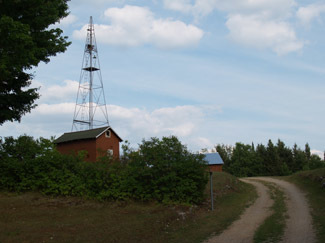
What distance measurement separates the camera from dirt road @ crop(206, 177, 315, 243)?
448 inches

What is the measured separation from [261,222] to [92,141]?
2551cm

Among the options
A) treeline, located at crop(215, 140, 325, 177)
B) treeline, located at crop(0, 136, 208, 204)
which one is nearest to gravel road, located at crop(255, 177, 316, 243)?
treeline, located at crop(0, 136, 208, 204)

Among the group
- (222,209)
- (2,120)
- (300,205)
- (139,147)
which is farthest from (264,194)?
(2,120)

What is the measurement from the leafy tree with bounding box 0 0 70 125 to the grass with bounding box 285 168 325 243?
41.8 feet

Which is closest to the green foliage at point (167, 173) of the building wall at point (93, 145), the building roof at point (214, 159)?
the building wall at point (93, 145)

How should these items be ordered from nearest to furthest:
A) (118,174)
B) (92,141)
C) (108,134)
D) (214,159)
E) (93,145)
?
(118,174) → (93,145) → (92,141) → (108,134) → (214,159)

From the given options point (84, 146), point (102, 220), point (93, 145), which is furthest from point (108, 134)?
point (102, 220)

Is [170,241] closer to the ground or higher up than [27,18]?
closer to the ground

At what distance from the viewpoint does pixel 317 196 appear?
21781 millimetres

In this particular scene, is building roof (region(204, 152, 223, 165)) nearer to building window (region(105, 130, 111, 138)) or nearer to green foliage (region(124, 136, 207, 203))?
building window (region(105, 130, 111, 138))

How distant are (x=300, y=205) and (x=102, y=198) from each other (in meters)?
11.0

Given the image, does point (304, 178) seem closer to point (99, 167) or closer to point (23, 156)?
point (99, 167)

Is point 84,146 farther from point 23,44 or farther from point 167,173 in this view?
point 23,44

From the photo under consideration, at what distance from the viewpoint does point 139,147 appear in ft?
59.3
